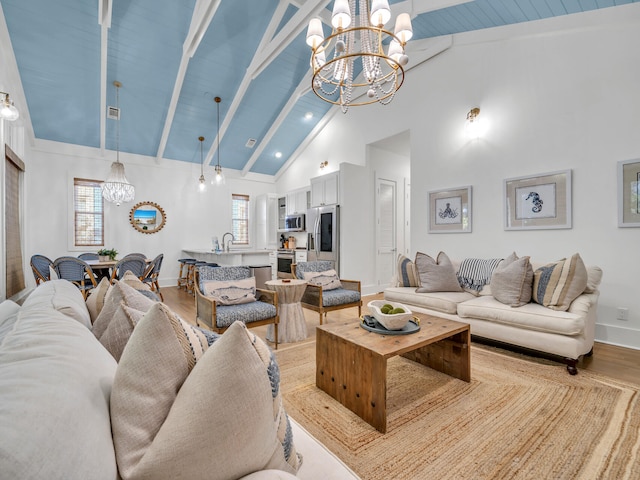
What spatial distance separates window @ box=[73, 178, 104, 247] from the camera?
5984 millimetres

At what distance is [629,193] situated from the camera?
2998 millimetres

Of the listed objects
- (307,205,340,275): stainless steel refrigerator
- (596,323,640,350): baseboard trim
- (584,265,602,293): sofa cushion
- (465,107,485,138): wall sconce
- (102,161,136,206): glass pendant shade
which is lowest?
(596,323,640,350): baseboard trim

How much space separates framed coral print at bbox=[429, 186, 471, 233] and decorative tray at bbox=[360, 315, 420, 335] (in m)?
2.48

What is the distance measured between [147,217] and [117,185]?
81.1 inches

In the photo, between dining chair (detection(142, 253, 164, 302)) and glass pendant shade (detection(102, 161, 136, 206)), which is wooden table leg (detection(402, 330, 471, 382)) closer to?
dining chair (detection(142, 253, 164, 302))

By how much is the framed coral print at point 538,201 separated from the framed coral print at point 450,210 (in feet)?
1.63

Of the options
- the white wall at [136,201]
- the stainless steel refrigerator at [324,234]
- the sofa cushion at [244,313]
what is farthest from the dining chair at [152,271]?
the stainless steel refrigerator at [324,234]

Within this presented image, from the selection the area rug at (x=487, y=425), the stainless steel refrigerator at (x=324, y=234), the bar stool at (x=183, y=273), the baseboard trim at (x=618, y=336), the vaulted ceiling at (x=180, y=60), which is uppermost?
the vaulted ceiling at (x=180, y=60)

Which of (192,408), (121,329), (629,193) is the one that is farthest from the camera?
(629,193)

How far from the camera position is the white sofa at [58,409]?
43 centimetres

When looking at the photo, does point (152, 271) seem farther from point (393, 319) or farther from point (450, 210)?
point (450, 210)

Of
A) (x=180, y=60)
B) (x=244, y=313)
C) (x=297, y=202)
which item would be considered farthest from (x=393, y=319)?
(x=297, y=202)

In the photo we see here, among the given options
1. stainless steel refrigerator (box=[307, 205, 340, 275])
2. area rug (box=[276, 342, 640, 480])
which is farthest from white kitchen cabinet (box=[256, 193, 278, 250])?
area rug (box=[276, 342, 640, 480])

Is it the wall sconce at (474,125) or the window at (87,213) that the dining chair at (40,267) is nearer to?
the window at (87,213)
